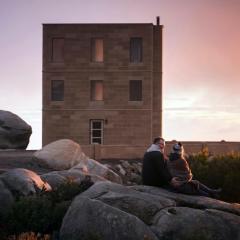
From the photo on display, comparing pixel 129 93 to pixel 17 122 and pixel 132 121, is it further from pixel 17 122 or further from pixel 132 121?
pixel 17 122

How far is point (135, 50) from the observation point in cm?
4609

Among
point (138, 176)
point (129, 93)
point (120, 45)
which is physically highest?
point (120, 45)

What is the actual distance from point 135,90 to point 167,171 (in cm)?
3144

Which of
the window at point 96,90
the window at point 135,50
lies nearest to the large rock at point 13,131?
the window at point 96,90

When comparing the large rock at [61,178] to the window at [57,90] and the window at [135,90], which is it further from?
the window at [57,90]

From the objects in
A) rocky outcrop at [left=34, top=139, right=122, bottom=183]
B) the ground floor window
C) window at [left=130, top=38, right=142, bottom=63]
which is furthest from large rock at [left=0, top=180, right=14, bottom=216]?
window at [left=130, top=38, right=142, bottom=63]

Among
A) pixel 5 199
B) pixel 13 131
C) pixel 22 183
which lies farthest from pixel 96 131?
pixel 5 199

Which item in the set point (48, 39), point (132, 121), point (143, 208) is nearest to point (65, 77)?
point (48, 39)

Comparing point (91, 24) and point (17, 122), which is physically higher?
point (91, 24)

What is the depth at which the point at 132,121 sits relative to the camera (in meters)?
45.6

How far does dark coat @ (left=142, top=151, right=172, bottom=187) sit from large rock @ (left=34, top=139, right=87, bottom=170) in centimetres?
1557

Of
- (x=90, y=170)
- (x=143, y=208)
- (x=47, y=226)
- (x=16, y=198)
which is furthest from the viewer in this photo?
(x=90, y=170)

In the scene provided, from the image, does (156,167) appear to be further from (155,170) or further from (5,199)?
(5,199)

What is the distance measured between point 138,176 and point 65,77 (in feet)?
52.3
